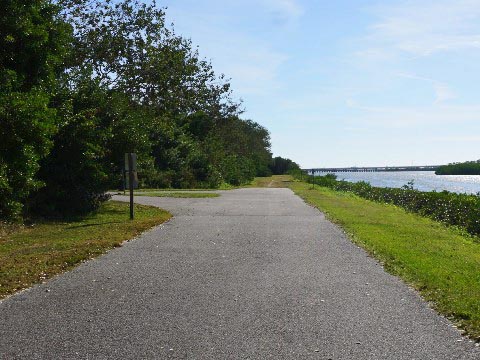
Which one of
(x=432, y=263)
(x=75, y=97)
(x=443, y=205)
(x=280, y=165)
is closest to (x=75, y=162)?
(x=75, y=97)

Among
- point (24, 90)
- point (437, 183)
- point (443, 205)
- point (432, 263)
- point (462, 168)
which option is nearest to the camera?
point (432, 263)

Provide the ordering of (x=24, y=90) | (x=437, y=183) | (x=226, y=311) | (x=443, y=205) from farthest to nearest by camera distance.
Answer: (x=437, y=183), (x=443, y=205), (x=24, y=90), (x=226, y=311)

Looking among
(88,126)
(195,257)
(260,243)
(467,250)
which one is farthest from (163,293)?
(88,126)

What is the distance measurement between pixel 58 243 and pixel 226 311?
22.9 feet

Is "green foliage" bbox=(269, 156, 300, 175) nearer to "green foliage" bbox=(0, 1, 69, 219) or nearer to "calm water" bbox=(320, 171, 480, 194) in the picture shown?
"calm water" bbox=(320, 171, 480, 194)

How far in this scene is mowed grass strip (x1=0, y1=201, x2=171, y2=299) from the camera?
888 cm

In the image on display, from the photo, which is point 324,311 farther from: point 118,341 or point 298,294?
point 118,341

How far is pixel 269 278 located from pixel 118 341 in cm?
358

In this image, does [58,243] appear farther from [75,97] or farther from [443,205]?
[443,205]

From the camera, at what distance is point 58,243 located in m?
12.5

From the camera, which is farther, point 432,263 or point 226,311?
point 432,263

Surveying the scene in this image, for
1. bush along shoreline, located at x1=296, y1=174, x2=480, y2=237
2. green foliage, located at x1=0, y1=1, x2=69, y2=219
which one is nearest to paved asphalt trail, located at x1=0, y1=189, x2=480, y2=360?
green foliage, located at x1=0, y1=1, x2=69, y2=219

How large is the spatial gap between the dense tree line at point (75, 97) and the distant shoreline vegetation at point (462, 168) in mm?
74945

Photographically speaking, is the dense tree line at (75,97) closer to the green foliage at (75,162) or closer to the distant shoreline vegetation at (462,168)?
the green foliage at (75,162)
